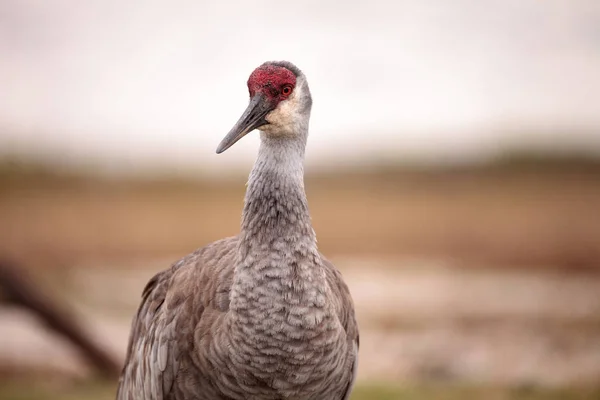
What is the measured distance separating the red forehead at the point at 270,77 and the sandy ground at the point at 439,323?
4.49m

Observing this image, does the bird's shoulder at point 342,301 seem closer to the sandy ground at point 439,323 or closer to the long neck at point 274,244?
the long neck at point 274,244

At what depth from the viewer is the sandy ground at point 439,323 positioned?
784 cm

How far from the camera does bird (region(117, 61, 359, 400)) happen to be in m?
3.31

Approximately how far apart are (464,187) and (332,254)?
2721mm

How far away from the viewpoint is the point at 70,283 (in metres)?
13.1

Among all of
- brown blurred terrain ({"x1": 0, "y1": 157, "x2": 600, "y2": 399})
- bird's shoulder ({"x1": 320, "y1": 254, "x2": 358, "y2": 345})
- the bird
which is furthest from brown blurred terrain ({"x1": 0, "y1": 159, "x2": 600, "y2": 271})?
the bird

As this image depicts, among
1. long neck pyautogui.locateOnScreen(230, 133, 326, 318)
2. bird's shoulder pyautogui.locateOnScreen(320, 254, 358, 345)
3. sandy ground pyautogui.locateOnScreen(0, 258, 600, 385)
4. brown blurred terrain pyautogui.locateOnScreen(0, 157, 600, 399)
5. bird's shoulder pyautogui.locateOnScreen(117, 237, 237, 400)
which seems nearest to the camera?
long neck pyautogui.locateOnScreen(230, 133, 326, 318)

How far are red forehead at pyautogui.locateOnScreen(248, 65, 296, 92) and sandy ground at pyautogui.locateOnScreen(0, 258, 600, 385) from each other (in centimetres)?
449

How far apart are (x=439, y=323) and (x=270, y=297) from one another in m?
7.23

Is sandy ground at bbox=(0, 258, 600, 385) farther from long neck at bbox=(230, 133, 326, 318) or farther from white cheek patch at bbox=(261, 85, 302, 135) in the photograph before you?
white cheek patch at bbox=(261, 85, 302, 135)

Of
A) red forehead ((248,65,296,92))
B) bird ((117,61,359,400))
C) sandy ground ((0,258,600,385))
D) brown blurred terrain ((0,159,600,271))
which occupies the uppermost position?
brown blurred terrain ((0,159,600,271))

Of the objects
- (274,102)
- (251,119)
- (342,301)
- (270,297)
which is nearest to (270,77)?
(274,102)

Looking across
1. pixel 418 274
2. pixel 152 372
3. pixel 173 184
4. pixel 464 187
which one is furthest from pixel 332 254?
pixel 152 372

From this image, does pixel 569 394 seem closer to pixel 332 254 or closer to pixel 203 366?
pixel 203 366
